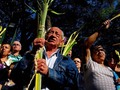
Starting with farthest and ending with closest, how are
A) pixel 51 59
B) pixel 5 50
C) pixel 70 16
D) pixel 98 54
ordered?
1. pixel 70 16
2. pixel 5 50
3. pixel 98 54
4. pixel 51 59

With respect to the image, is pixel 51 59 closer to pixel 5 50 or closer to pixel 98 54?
pixel 98 54

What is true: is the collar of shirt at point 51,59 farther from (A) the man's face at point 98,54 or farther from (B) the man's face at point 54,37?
(A) the man's face at point 98,54

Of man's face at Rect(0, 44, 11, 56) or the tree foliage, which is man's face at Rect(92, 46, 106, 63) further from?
the tree foliage

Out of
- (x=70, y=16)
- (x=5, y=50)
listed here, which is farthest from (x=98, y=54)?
(x=70, y=16)

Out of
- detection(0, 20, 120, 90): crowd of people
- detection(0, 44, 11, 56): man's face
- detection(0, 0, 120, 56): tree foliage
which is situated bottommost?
detection(0, 20, 120, 90): crowd of people

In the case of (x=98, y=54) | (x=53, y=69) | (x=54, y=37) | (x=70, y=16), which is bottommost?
(x=53, y=69)

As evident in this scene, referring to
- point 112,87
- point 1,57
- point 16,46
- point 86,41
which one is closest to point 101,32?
point 86,41

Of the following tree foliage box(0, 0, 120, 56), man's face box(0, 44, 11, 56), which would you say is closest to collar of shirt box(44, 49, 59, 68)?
man's face box(0, 44, 11, 56)

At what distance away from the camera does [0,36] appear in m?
4.95

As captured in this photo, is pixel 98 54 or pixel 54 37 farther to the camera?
pixel 98 54

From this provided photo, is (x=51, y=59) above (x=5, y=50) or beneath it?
beneath

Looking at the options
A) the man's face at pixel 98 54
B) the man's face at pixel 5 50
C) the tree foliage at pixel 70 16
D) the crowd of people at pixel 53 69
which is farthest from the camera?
the tree foliage at pixel 70 16

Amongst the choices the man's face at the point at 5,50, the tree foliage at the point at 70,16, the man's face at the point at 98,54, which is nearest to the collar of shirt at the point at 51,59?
the man's face at the point at 98,54

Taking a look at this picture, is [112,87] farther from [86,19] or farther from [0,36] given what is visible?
[86,19]
